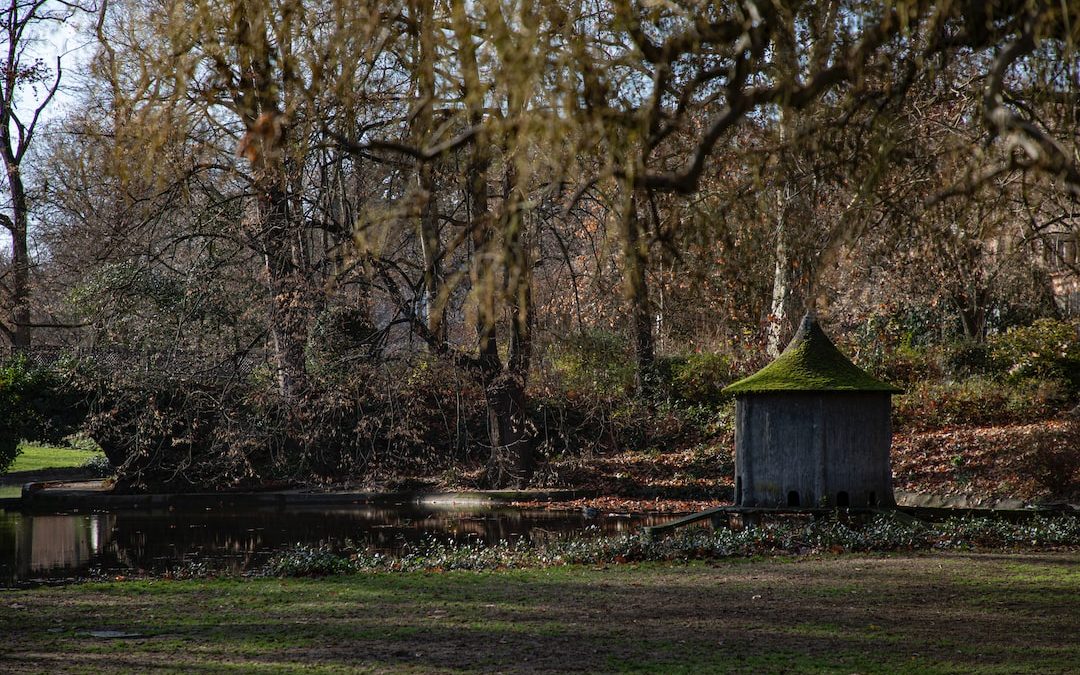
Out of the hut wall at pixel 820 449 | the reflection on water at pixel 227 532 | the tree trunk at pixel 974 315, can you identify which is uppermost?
the tree trunk at pixel 974 315

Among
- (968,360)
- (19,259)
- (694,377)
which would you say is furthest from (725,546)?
(19,259)

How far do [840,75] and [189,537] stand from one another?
516 inches

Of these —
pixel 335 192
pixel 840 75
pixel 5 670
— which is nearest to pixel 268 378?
pixel 335 192

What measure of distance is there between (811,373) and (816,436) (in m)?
0.72

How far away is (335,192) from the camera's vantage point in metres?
17.0

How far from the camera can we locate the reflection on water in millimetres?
13438

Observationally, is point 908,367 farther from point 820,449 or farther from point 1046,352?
point 820,449

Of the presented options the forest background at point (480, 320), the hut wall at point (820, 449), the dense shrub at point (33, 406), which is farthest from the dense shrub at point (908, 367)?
the dense shrub at point (33, 406)

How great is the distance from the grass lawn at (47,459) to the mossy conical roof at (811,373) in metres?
21.3

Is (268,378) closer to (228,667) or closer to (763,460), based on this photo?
(763,460)

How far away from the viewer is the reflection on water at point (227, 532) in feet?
44.1

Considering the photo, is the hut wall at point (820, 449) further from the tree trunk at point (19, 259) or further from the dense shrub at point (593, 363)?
the tree trunk at point (19, 259)

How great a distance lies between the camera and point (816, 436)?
1270 centimetres

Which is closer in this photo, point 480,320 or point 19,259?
point 480,320
